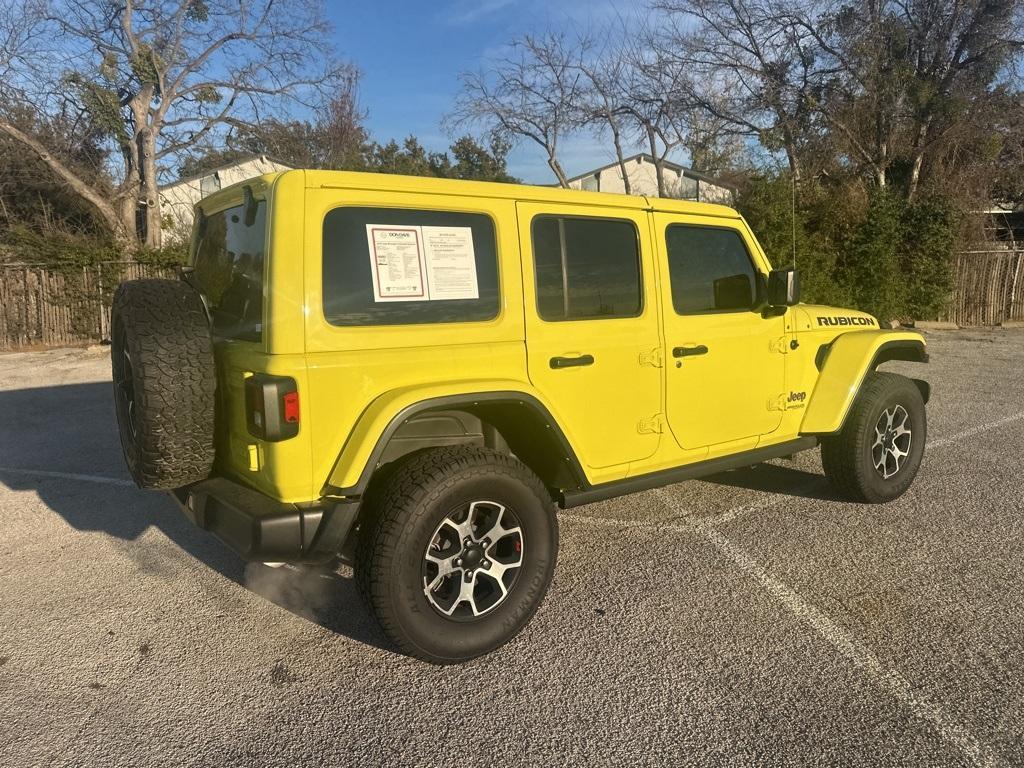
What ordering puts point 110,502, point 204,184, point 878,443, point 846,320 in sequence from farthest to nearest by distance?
point 204,184 < point 110,502 < point 846,320 < point 878,443

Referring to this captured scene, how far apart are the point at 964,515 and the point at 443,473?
11.5ft

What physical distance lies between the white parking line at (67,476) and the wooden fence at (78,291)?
838 cm

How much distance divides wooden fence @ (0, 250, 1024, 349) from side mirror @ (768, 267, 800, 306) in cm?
1247

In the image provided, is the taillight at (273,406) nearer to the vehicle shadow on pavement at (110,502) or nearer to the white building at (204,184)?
the vehicle shadow on pavement at (110,502)

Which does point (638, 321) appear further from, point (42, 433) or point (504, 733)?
point (42, 433)

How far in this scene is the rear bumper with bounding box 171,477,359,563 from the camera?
8.10 ft

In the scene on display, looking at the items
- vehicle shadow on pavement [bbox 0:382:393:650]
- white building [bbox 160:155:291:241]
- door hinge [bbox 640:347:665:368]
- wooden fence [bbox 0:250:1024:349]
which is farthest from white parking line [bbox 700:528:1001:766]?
white building [bbox 160:155:291:241]

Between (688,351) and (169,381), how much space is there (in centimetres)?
238

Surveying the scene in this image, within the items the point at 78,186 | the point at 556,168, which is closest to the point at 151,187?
the point at 78,186

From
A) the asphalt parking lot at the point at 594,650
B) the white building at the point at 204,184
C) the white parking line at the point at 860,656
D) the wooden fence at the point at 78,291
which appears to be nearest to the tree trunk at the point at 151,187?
the white building at the point at 204,184

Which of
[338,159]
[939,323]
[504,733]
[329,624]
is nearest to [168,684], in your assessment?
[329,624]

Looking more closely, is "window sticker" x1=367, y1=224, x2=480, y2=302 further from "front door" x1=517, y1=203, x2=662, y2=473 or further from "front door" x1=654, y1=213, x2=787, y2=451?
"front door" x1=654, y1=213, x2=787, y2=451

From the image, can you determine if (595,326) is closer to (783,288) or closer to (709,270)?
(709,270)

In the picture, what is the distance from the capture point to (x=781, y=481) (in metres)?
5.03
